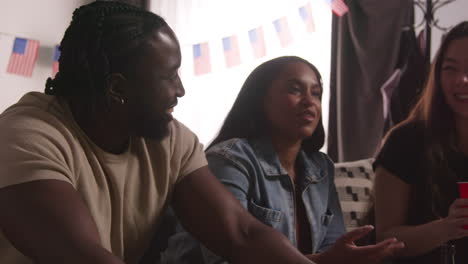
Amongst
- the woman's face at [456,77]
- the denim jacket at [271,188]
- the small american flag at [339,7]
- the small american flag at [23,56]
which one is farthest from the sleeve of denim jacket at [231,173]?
the small american flag at [23,56]

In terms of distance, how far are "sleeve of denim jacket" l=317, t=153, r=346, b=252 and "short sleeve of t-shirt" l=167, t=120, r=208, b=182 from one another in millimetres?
593

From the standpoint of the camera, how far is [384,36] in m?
2.87

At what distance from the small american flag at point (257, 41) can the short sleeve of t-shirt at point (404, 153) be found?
1.58 meters

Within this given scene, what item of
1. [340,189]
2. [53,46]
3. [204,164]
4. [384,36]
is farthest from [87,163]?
[53,46]

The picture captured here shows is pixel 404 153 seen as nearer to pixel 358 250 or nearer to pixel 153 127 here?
pixel 358 250

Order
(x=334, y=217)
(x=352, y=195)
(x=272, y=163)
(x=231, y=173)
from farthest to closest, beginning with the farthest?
(x=352, y=195), (x=334, y=217), (x=272, y=163), (x=231, y=173)

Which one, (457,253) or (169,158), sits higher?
(169,158)

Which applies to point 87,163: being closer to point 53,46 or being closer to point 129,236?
point 129,236

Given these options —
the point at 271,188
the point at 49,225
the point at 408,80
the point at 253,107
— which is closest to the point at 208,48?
the point at 408,80

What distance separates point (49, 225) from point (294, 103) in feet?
3.11

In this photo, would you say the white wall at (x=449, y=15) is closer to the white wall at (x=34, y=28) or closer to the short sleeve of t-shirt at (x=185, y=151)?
the short sleeve of t-shirt at (x=185, y=151)

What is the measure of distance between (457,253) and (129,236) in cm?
93

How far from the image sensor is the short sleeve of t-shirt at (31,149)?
890mm

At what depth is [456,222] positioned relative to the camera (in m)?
1.31
